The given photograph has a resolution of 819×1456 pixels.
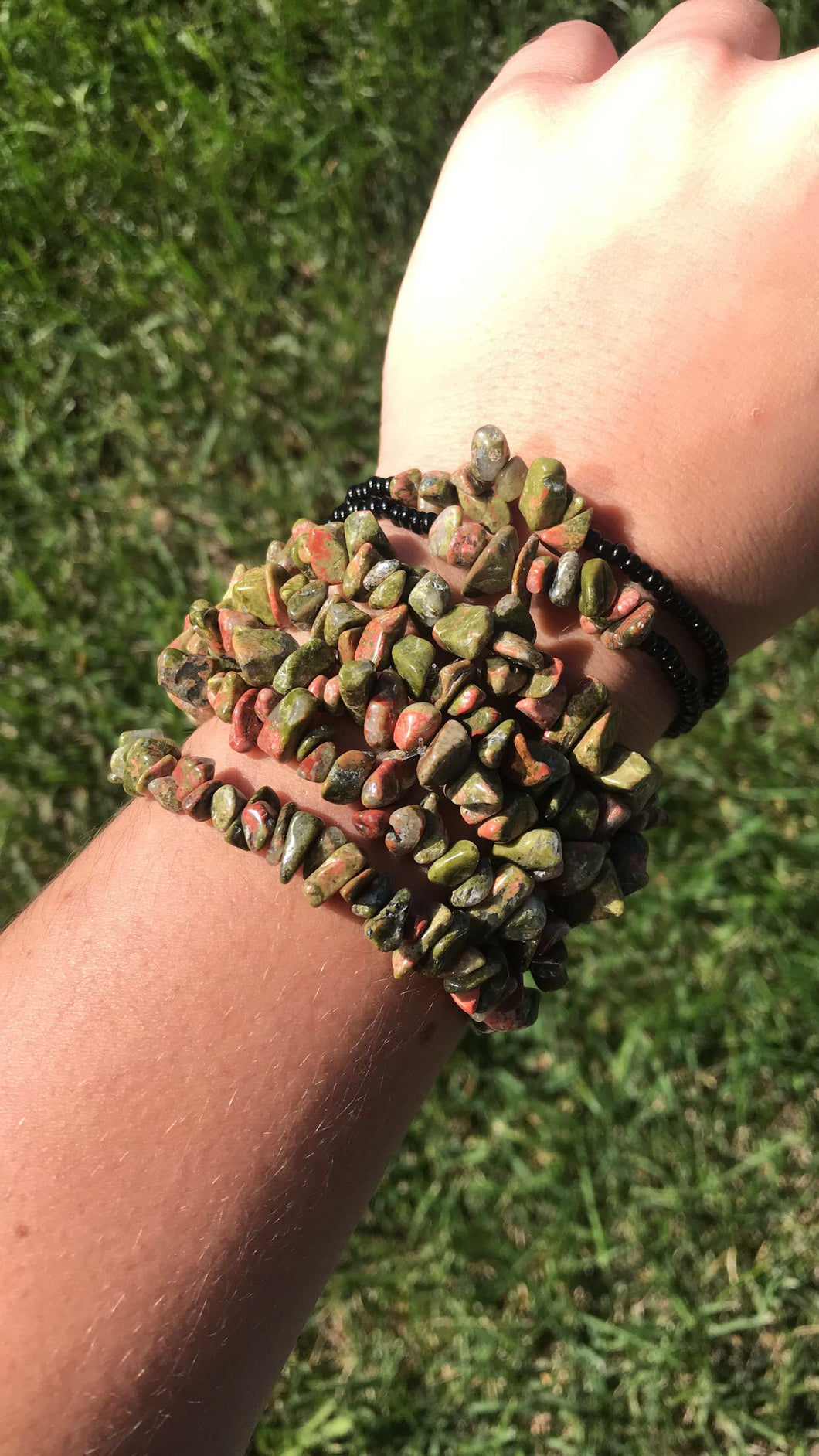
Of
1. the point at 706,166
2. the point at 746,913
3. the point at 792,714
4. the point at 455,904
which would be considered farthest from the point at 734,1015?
the point at 706,166

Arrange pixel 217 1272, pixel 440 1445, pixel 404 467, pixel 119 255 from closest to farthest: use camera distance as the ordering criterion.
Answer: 1. pixel 217 1272
2. pixel 404 467
3. pixel 440 1445
4. pixel 119 255

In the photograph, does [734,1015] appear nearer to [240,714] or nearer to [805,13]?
Answer: [240,714]

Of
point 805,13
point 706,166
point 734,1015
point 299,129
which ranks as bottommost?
point 734,1015

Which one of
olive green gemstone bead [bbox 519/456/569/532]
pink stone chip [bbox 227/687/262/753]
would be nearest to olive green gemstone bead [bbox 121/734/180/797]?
pink stone chip [bbox 227/687/262/753]

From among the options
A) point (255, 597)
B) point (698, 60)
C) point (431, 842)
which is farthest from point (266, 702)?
point (698, 60)

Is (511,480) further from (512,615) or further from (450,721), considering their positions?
(450,721)

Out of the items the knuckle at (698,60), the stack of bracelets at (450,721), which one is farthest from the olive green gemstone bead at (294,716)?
the knuckle at (698,60)

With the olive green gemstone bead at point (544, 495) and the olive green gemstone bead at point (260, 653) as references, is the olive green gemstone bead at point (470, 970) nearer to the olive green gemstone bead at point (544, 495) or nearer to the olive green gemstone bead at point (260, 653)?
the olive green gemstone bead at point (260, 653)
